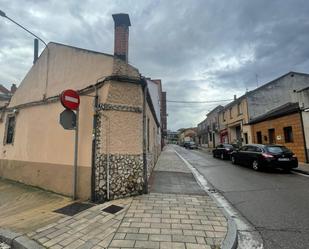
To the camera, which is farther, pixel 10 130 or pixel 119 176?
pixel 10 130

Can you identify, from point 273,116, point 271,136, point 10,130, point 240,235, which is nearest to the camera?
point 240,235

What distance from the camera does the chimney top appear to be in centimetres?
831

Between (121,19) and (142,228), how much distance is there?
751cm

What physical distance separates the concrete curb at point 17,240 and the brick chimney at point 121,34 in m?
6.32

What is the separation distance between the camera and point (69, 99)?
6109mm

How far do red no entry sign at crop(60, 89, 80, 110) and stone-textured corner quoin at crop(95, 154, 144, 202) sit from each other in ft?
5.28

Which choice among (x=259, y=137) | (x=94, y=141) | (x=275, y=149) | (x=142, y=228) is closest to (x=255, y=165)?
(x=275, y=149)

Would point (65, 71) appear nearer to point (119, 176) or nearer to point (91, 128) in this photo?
point (91, 128)

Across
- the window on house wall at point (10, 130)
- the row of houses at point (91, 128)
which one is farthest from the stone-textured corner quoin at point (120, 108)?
the window on house wall at point (10, 130)

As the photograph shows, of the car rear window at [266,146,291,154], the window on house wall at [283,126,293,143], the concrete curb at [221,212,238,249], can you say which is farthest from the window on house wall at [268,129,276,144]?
the concrete curb at [221,212,238,249]

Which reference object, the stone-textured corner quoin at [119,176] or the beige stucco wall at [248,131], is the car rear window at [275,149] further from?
the beige stucco wall at [248,131]

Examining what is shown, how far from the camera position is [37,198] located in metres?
6.70

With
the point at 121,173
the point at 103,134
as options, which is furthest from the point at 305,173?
the point at 103,134

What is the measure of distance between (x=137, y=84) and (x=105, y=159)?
8.28 feet
